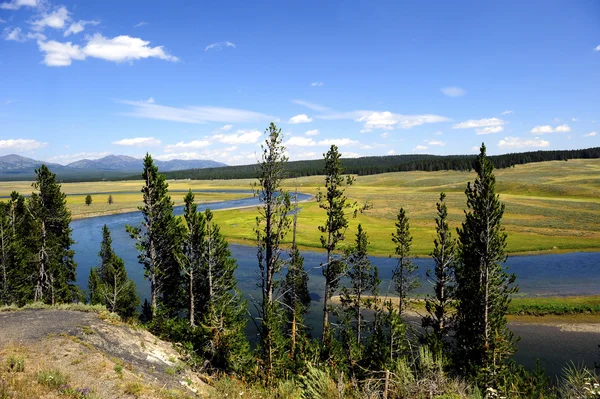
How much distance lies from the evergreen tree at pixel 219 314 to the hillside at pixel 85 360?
3895mm

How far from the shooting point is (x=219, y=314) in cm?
2497

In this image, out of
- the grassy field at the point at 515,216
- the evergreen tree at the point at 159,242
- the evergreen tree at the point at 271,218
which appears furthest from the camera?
the grassy field at the point at 515,216

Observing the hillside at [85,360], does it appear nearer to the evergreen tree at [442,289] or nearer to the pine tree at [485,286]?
the pine tree at [485,286]

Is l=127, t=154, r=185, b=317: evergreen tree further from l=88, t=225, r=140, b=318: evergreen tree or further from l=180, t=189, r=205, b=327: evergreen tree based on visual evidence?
l=88, t=225, r=140, b=318: evergreen tree

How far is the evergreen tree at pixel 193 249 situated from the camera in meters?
26.6

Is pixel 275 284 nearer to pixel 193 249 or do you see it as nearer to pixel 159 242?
pixel 193 249

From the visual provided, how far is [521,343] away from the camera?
33.1 metres

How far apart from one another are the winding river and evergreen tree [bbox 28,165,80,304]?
11110mm

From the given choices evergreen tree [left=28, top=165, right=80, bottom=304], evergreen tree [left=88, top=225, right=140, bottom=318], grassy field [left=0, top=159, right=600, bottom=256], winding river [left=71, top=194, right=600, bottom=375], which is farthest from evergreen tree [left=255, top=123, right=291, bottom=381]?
grassy field [left=0, top=159, right=600, bottom=256]

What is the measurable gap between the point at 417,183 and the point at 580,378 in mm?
179073

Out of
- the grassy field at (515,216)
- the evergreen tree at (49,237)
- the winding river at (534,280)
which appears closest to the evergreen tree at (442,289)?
the winding river at (534,280)

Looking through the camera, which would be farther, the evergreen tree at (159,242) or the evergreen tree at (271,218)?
the evergreen tree at (159,242)

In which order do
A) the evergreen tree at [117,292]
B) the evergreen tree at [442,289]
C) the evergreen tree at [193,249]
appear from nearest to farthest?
1. the evergreen tree at [442,289]
2. the evergreen tree at [193,249]
3. the evergreen tree at [117,292]

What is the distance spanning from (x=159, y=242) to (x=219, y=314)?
26.7 ft
